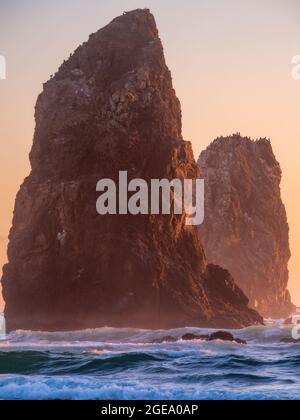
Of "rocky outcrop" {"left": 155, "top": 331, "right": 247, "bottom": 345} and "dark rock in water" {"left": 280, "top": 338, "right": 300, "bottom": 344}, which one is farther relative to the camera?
"dark rock in water" {"left": 280, "top": 338, "right": 300, "bottom": 344}

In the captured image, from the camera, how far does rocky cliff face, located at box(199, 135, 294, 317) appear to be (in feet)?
381

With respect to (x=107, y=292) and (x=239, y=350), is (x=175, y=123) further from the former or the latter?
(x=239, y=350)

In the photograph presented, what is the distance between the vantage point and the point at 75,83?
70062 mm

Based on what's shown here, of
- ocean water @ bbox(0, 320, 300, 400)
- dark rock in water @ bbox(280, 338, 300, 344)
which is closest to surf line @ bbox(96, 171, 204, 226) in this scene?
dark rock in water @ bbox(280, 338, 300, 344)

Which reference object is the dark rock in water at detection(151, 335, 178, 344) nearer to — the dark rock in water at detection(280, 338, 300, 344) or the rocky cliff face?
the dark rock in water at detection(280, 338, 300, 344)

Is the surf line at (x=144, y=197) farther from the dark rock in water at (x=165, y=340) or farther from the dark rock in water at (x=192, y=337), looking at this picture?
the dark rock in water at (x=192, y=337)

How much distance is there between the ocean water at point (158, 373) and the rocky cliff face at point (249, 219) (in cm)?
7343

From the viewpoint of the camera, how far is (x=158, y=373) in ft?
94.3

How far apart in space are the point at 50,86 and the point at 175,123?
11.5m

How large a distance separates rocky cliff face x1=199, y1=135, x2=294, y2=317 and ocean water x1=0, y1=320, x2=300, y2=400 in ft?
241

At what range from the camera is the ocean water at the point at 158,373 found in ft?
76.0

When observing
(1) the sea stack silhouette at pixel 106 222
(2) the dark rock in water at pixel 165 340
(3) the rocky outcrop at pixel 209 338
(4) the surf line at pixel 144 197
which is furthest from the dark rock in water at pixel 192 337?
(4) the surf line at pixel 144 197

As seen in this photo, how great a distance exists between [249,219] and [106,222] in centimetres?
6134
